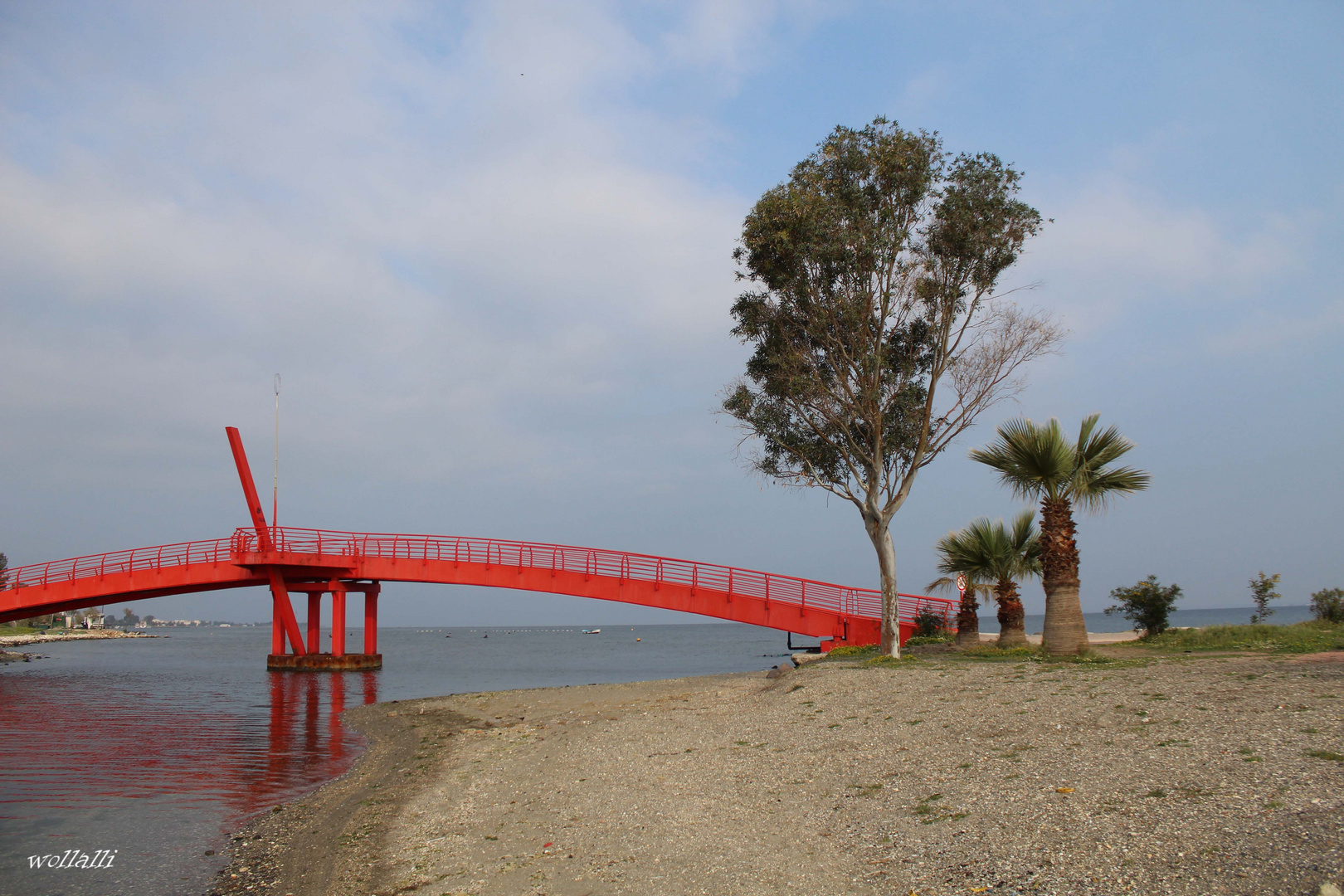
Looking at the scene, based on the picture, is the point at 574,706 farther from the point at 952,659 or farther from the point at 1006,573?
the point at 1006,573

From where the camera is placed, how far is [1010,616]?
1869cm

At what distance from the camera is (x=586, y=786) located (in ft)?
31.4

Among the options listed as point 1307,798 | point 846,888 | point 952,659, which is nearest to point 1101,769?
point 1307,798

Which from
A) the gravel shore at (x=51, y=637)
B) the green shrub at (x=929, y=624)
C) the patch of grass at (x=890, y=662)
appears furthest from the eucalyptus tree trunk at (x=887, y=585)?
the gravel shore at (x=51, y=637)

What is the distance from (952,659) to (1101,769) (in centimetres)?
1013

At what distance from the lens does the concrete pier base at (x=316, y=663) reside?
3203 cm

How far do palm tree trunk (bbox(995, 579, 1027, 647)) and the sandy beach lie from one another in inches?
209

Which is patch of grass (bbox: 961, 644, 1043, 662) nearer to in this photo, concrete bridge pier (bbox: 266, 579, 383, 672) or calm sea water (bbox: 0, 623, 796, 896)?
calm sea water (bbox: 0, 623, 796, 896)

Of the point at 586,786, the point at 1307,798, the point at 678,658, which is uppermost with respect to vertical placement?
the point at 1307,798

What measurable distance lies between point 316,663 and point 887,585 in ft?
80.3

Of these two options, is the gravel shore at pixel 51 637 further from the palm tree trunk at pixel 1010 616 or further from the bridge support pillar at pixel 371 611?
the palm tree trunk at pixel 1010 616

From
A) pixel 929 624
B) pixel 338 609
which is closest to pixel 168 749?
pixel 338 609

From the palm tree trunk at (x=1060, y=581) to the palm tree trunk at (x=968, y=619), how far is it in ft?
13.5

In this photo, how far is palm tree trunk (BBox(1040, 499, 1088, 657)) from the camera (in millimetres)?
15500
